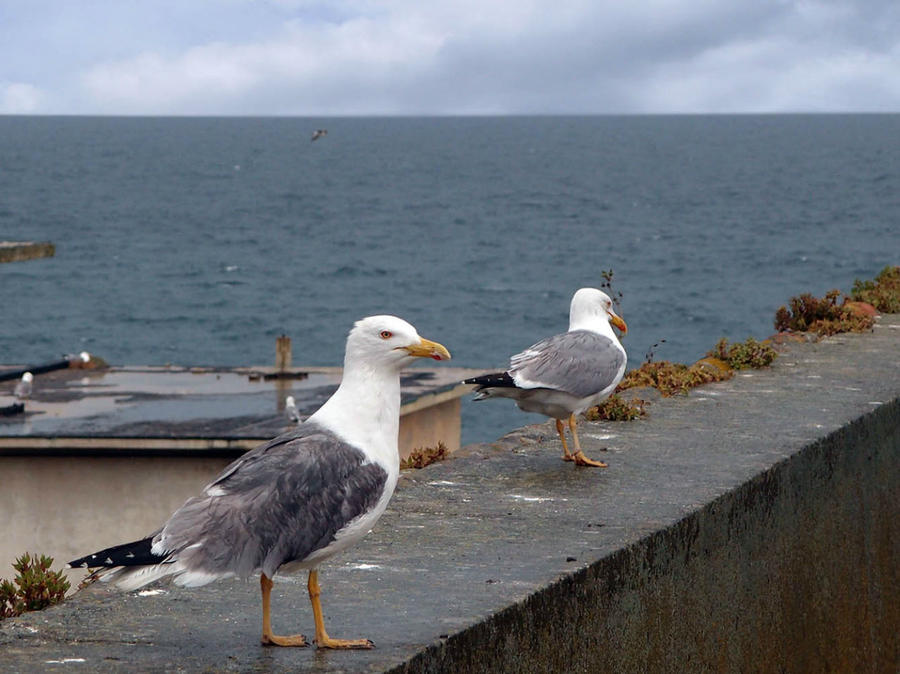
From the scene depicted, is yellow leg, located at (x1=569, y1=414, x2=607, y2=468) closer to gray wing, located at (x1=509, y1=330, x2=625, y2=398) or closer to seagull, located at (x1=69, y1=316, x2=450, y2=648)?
gray wing, located at (x1=509, y1=330, x2=625, y2=398)

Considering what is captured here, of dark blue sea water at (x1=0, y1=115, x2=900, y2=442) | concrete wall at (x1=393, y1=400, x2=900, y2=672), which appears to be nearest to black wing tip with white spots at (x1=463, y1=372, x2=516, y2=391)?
concrete wall at (x1=393, y1=400, x2=900, y2=672)

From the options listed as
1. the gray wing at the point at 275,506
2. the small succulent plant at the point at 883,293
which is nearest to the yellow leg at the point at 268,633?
the gray wing at the point at 275,506

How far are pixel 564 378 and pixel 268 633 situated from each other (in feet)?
10.6

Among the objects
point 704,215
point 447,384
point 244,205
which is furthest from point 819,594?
point 244,205

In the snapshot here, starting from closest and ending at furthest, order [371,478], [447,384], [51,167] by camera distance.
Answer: [371,478], [447,384], [51,167]

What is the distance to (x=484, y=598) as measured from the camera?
527 cm

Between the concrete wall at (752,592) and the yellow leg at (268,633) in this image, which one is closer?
the yellow leg at (268,633)

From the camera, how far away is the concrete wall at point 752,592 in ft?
17.8

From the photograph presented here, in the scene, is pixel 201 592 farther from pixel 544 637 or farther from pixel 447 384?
pixel 447 384

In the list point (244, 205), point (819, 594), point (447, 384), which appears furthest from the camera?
point (244, 205)

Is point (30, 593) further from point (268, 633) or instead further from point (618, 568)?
point (618, 568)

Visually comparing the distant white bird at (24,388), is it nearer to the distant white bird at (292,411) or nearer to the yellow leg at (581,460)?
the distant white bird at (292,411)

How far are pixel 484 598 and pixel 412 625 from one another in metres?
0.39

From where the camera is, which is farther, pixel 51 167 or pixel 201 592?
pixel 51 167
